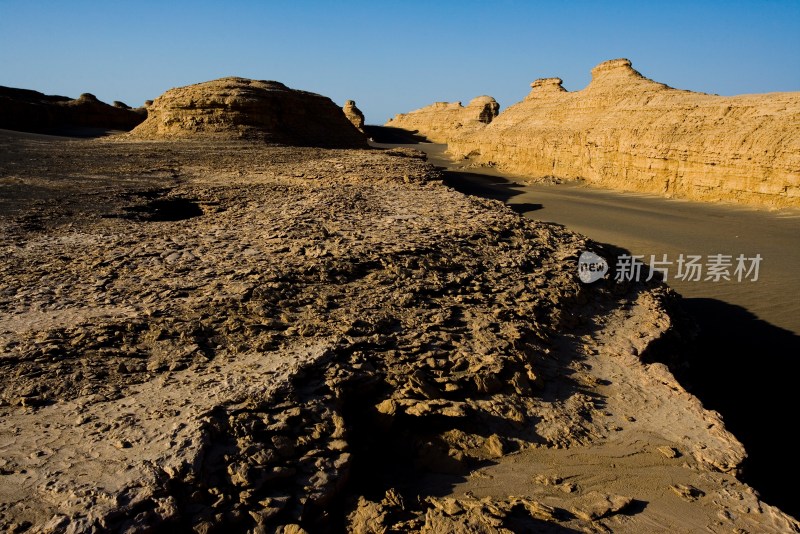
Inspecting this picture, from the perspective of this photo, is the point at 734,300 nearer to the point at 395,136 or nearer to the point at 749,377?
the point at 749,377

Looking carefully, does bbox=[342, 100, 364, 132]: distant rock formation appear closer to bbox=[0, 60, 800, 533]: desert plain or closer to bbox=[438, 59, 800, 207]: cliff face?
bbox=[438, 59, 800, 207]: cliff face

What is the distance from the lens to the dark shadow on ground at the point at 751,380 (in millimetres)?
4590

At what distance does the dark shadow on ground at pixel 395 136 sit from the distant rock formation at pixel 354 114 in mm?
3140

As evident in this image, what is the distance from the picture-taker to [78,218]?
650 cm

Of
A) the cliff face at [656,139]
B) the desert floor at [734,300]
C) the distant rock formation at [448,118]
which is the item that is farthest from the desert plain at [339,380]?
the distant rock formation at [448,118]

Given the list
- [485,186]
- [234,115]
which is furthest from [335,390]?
[485,186]

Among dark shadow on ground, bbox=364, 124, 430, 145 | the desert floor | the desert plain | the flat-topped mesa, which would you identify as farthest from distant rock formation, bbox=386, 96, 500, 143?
the desert plain

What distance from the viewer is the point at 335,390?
340 cm

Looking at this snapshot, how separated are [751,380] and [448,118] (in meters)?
45.0

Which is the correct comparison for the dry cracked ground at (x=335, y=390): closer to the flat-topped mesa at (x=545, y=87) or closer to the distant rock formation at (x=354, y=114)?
the flat-topped mesa at (x=545, y=87)

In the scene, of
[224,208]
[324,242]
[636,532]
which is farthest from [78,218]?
[636,532]

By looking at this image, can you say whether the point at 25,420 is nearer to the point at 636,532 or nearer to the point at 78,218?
the point at 636,532

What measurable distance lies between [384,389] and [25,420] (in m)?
1.99

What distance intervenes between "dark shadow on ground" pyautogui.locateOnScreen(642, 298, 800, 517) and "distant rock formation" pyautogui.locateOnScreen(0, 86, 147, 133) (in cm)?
2636
